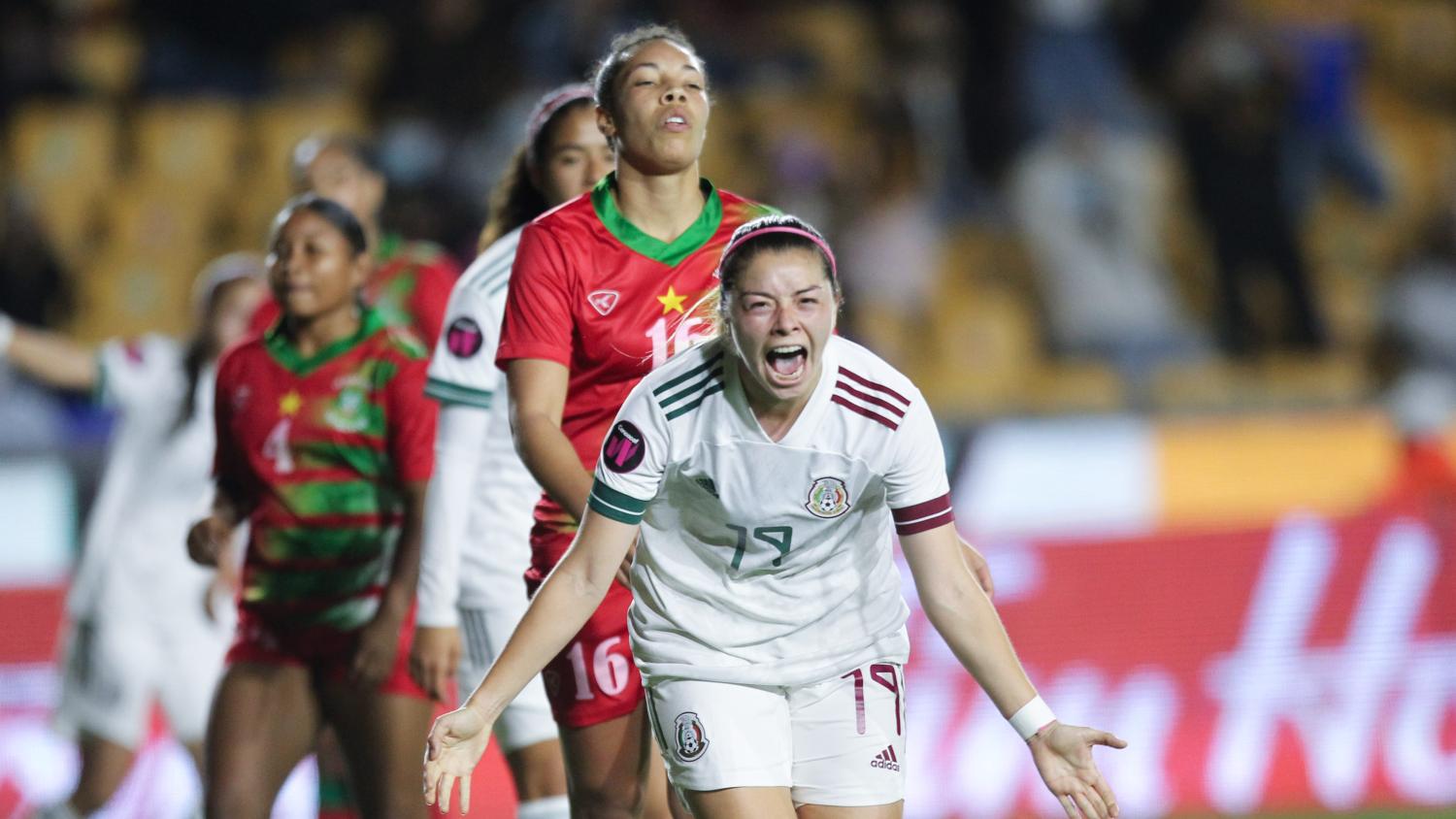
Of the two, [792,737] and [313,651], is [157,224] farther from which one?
[792,737]

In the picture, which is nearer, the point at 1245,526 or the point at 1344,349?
the point at 1245,526

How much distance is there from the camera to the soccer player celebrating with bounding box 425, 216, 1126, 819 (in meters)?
3.80

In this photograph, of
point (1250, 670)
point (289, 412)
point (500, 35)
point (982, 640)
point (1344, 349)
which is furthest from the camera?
point (500, 35)

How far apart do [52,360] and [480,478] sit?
2.46 meters

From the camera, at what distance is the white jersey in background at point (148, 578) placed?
6977 mm

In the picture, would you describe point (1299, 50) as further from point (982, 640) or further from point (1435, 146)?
point (982, 640)

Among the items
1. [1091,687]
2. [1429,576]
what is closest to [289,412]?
[1091,687]

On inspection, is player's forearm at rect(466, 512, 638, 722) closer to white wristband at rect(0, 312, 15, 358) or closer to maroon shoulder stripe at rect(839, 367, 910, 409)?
maroon shoulder stripe at rect(839, 367, 910, 409)

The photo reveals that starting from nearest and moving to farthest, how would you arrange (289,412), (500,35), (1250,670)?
(289,412) < (1250,670) < (500,35)

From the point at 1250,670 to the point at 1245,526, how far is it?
643 mm

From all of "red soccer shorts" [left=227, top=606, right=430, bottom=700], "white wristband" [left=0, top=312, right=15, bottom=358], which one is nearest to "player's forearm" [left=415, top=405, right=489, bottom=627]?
"red soccer shorts" [left=227, top=606, right=430, bottom=700]

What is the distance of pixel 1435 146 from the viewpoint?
12.9 metres

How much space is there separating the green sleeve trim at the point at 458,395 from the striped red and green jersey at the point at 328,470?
207 mm

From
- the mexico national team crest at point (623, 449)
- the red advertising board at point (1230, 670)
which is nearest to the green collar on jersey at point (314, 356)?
the mexico national team crest at point (623, 449)
